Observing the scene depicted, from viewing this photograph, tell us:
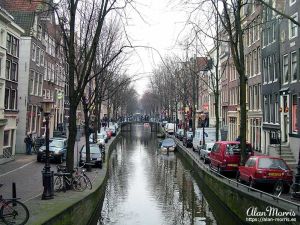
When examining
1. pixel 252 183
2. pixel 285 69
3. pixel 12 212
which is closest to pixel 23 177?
pixel 252 183

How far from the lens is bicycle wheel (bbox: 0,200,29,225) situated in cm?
1144

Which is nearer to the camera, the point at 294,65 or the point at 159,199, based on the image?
the point at 159,199

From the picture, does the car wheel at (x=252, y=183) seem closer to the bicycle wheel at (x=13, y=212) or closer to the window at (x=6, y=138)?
the bicycle wheel at (x=13, y=212)

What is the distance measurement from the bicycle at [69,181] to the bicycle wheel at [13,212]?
595 centimetres

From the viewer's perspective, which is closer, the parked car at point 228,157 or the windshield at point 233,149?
the parked car at point 228,157

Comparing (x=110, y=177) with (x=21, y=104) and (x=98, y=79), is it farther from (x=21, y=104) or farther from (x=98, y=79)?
(x=21, y=104)

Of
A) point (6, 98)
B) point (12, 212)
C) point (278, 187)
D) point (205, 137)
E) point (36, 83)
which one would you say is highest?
point (36, 83)

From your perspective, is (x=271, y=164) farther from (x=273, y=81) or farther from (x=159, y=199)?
(x=273, y=81)

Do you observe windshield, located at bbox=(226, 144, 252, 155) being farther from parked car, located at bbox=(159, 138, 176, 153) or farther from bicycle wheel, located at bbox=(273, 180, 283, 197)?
parked car, located at bbox=(159, 138, 176, 153)

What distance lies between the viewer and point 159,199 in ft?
75.6

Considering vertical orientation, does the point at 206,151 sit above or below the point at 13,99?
below

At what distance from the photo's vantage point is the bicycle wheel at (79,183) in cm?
1848

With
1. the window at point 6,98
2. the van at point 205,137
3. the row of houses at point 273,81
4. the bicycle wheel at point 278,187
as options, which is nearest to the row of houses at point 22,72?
the window at point 6,98

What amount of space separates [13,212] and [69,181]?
6.87 metres
